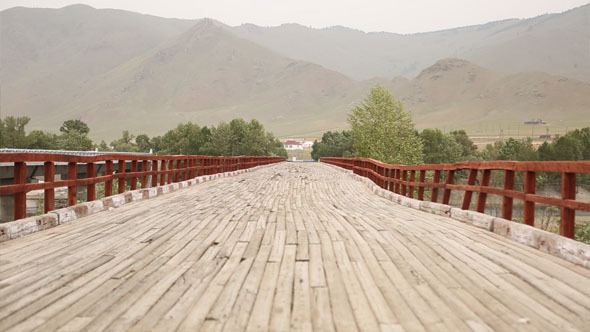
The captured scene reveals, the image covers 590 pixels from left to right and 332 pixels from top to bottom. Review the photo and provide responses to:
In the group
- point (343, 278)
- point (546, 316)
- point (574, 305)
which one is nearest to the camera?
point (546, 316)

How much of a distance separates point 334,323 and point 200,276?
1676 millimetres

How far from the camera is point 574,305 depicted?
4023mm

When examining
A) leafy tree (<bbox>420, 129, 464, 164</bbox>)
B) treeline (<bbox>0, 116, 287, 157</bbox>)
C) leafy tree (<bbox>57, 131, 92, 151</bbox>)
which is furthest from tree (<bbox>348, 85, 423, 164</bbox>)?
leafy tree (<bbox>57, 131, 92, 151</bbox>)

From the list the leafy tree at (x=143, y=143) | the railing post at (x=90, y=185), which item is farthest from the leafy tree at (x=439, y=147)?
the leafy tree at (x=143, y=143)

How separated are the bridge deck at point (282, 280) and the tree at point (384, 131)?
180 ft

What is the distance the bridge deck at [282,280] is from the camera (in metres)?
3.61

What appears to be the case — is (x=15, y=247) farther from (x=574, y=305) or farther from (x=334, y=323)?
(x=574, y=305)

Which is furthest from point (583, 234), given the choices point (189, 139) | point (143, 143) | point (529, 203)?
point (143, 143)

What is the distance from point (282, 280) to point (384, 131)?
195ft

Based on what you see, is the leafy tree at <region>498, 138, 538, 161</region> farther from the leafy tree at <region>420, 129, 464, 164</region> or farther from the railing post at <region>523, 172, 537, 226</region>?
the railing post at <region>523, 172, 537, 226</region>

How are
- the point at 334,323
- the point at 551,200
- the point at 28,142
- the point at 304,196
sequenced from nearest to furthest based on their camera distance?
the point at 334,323 → the point at 551,200 → the point at 304,196 → the point at 28,142

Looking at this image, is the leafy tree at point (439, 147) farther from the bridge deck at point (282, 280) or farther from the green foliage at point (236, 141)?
the bridge deck at point (282, 280)

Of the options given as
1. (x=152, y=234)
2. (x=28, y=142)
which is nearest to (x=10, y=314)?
(x=152, y=234)

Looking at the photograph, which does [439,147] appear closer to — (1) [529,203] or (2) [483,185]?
(2) [483,185]
